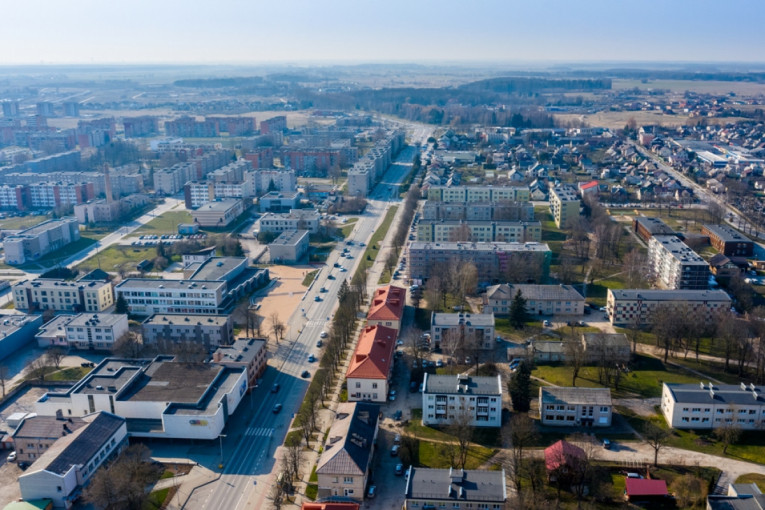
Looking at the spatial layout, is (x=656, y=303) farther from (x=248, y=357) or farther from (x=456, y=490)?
(x=248, y=357)

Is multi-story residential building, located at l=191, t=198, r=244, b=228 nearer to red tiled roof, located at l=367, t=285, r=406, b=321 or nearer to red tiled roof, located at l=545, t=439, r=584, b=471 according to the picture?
red tiled roof, located at l=367, t=285, r=406, b=321

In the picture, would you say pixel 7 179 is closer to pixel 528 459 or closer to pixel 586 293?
pixel 586 293

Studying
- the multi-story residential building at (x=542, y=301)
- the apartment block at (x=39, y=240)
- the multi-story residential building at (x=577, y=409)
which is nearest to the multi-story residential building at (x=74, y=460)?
Result: the multi-story residential building at (x=577, y=409)

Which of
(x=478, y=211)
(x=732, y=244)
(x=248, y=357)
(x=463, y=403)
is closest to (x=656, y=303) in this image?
(x=732, y=244)

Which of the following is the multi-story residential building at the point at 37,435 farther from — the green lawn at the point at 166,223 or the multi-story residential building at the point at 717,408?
the green lawn at the point at 166,223

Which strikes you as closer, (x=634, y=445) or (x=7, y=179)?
(x=634, y=445)

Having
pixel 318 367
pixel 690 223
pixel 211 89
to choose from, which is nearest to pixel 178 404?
pixel 318 367

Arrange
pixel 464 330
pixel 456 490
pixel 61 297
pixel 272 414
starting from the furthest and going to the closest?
pixel 61 297 < pixel 464 330 < pixel 272 414 < pixel 456 490
